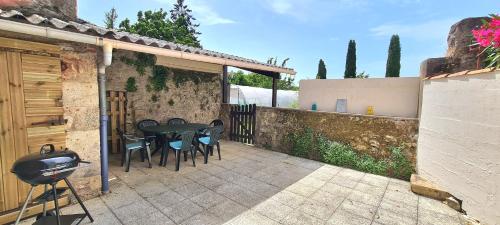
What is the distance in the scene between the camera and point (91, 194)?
344 centimetres

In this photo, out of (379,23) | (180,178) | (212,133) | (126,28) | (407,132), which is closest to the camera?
(180,178)

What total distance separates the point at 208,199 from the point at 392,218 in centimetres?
282

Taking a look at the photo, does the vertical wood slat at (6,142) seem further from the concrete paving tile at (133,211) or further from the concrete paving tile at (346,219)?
the concrete paving tile at (346,219)

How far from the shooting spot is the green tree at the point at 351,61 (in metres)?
13.1

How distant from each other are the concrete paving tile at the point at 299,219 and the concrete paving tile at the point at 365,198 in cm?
107

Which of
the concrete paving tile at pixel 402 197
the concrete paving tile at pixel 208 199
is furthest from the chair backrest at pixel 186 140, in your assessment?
the concrete paving tile at pixel 402 197

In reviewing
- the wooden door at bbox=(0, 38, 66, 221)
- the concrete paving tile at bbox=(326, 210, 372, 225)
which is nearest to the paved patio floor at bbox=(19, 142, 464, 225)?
the concrete paving tile at bbox=(326, 210, 372, 225)

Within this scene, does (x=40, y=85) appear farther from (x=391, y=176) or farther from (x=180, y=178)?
(x=391, y=176)

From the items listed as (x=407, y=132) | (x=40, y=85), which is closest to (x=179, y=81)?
(x=40, y=85)

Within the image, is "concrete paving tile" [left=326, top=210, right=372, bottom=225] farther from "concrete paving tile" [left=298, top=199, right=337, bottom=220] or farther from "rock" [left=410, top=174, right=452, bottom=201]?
"rock" [left=410, top=174, right=452, bottom=201]

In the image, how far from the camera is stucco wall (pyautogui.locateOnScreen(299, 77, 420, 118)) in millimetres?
7906

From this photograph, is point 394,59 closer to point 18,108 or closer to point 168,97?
point 168,97

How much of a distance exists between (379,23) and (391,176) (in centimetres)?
1237

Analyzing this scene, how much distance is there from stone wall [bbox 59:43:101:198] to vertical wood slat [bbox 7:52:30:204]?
17.3 inches
